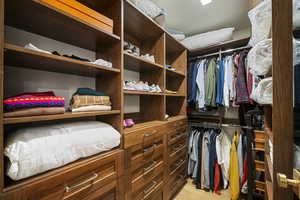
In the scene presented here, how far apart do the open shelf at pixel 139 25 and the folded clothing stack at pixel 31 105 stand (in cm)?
84

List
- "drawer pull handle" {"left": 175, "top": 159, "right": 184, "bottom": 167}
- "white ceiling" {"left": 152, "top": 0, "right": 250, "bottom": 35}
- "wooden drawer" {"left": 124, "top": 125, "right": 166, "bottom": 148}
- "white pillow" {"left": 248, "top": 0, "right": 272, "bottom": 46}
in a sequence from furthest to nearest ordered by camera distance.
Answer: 1. "drawer pull handle" {"left": 175, "top": 159, "right": 184, "bottom": 167}
2. "white ceiling" {"left": 152, "top": 0, "right": 250, "bottom": 35}
3. "wooden drawer" {"left": 124, "top": 125, "right": 166, "bottom": 148}
4. "white pillow" {"left": 248, "top": 0, "right": 272, "bottom": 46}

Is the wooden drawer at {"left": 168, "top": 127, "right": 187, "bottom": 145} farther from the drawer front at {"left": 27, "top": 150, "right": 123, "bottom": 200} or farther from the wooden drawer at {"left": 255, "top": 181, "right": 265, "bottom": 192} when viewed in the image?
the wooden drawer at {"left": 255, "top": 181, "right": 265, "bottom": 192}

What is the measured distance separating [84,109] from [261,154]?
1.78 m

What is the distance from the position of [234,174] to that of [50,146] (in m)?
1.89

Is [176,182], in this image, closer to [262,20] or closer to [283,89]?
[283,89]

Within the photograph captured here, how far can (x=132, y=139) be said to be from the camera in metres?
0.99

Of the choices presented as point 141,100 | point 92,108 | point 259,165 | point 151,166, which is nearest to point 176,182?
point 151,166

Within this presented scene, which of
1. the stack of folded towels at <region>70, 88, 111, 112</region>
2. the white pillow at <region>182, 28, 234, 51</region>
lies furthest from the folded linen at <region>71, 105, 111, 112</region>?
the white pillow at <region>182, 28, 234, 51</region>

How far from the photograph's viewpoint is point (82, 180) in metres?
0.71

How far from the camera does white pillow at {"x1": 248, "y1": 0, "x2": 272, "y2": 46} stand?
715 mm

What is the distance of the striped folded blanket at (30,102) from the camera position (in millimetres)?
539

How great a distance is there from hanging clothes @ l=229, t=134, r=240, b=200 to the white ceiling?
5.22 ft

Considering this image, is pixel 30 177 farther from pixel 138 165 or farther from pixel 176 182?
pixel 176 182

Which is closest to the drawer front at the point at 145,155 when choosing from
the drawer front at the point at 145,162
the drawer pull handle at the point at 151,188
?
the drawer front at the point at 145,162
